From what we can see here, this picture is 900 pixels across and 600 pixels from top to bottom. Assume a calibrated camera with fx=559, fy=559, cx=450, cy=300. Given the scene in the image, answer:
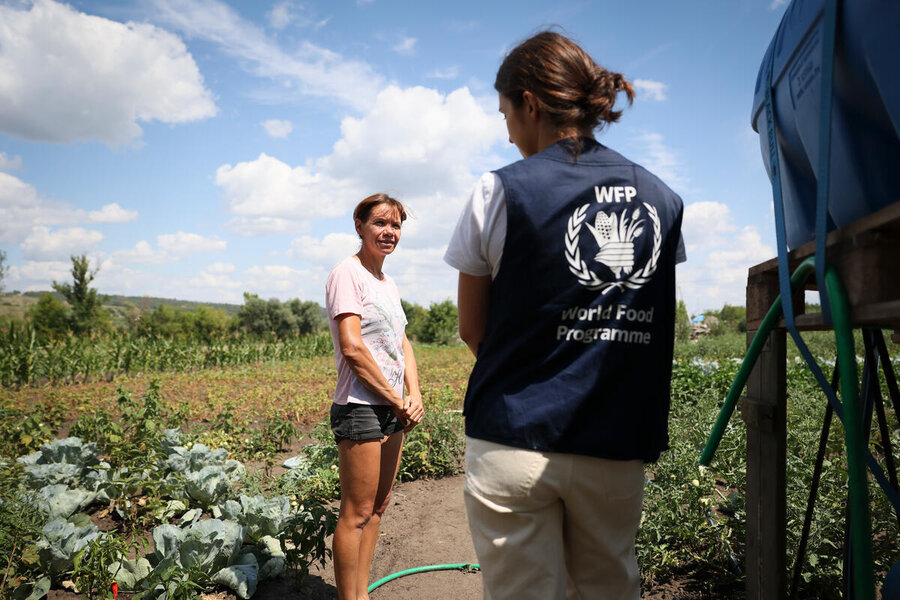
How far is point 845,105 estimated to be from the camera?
1.10 meters

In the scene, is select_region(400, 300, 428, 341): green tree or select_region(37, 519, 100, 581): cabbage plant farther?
select_region(400, 300, 428, 341): green tree

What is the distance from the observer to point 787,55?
1.29m

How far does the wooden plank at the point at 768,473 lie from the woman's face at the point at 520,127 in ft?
2.93

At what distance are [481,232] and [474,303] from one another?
194mm

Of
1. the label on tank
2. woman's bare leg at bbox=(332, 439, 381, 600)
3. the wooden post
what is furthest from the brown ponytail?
woman's bare leg at bbox=(332, 439, 381, 600)

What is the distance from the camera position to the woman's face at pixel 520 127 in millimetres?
1366

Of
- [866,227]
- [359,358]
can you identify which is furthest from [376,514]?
[866,227]

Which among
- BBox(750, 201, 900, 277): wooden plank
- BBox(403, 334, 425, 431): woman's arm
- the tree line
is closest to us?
BBox(750, 201, 900, 277): wooden plank

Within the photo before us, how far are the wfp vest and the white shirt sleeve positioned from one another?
22mm

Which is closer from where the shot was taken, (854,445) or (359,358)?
(854,445)

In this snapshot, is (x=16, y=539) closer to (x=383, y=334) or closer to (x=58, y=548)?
(x=58, y=548)

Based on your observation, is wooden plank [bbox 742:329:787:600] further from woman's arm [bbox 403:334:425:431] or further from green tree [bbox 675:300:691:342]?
green tree [bbox 675:300:691:342]

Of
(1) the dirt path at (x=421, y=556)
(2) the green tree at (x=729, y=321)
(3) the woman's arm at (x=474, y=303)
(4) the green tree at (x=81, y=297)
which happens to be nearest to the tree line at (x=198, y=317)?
(4) the green tree at (x=81, y=297)

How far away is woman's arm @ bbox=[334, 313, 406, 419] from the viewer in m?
2.30
